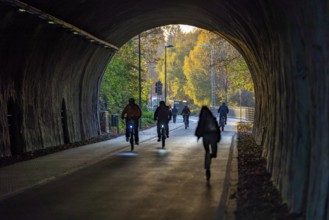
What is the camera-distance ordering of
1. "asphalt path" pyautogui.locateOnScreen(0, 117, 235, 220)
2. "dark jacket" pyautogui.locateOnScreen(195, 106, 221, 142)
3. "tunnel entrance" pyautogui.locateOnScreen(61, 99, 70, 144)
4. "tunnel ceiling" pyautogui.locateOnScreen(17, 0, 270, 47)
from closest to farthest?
"asphalt path" pyautogui.locateOnScreen(0, 117, 235, 220) → "dark jacket" pyautogui.locateOnScreen(195, 106, 221, 142) → "tunnel ceiling" pyautogui.locateOnScreen(17, 0, 270, 47) → "tunnel entrance" pyautogui.locateOnScreen(61, 99, 70, 144)

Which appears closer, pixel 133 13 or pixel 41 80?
pixel 41 80

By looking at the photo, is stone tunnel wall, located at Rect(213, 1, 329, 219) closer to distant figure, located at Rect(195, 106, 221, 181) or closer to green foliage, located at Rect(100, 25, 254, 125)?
distant figure, located at Rect(195, 106, 221, 181)

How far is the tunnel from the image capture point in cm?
697

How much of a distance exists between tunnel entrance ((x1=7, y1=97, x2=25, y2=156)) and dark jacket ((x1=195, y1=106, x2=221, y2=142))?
24.1ft

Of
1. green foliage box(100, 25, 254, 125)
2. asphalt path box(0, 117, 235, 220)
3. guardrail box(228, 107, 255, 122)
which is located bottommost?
asphalt path box(0, 117, 235, 220)

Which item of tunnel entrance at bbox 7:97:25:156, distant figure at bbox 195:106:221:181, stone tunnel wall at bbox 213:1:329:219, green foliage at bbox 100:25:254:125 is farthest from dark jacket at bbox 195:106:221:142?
green foliage at bbox 100:25:254:125

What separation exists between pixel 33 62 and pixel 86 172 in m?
5.38

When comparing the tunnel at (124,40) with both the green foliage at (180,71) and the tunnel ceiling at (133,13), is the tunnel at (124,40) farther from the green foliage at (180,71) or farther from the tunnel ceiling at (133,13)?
the green foliage at (180,71)

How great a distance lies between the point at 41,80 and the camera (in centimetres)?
1995

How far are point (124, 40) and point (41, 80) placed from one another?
372 inches

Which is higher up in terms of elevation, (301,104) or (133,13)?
(133,13)

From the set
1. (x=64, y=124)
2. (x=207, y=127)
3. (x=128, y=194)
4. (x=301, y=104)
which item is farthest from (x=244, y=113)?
(x=301, y=104)

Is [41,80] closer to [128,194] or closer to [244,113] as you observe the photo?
[128,194]

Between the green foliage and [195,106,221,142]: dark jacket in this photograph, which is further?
the green foliage
